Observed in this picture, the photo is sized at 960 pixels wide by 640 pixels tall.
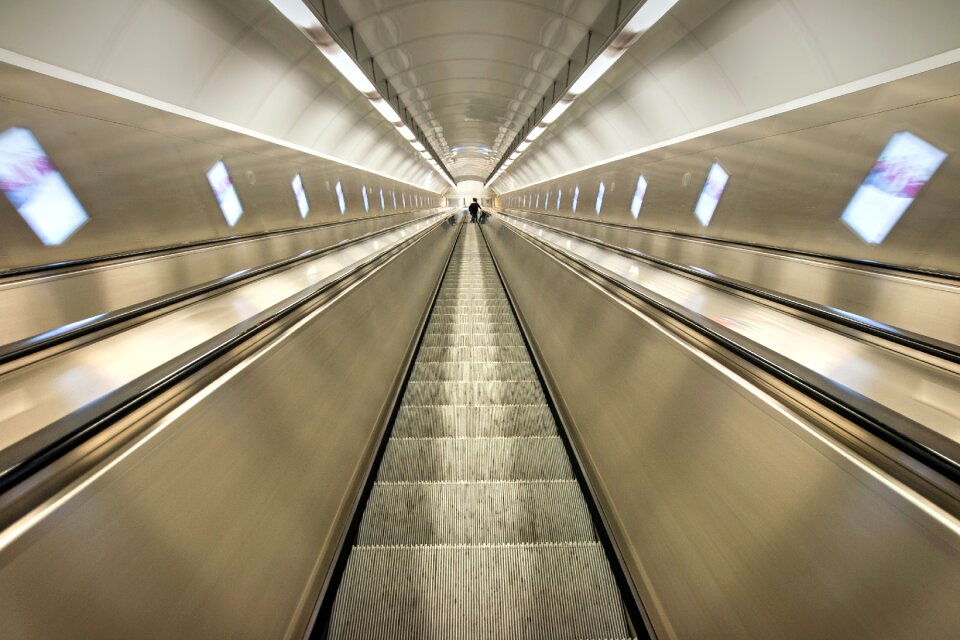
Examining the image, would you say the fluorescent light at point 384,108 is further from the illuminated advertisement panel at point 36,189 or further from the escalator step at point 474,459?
the escalator step at point 474,459

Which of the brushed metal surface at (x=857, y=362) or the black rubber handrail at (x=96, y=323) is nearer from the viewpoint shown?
the brushed metal surface at (x=857, y=362)

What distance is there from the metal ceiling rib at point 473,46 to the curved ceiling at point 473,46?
0.01 metres

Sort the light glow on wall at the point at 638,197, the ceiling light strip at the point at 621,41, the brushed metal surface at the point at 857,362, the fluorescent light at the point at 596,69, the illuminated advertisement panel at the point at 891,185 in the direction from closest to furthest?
1. the brushed metal surface at the point at 857,362
2. the illuminated advertisement panel at the point at 891,185
3. the ceiling light strip at the point at 621,41
4. the fluorescent light at the point at 596,69
5. the light glow on wall at the point at 638,197

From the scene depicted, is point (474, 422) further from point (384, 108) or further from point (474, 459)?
point (384, 108)

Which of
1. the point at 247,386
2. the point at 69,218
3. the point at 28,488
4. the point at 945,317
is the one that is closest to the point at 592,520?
the point at 247,386

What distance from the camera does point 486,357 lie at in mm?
4469

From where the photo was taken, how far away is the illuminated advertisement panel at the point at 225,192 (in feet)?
19.8

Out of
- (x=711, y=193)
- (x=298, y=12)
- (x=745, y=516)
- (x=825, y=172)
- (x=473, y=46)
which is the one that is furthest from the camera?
(x=473, y=46)

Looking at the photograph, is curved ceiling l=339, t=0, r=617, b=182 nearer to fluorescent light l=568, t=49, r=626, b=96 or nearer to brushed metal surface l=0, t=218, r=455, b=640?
fluorescent light l=568, t=49, r=626, b=96

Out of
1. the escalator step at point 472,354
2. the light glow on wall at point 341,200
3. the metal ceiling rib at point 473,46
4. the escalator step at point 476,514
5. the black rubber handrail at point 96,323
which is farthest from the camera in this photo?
the light glow on wall at point 341,200

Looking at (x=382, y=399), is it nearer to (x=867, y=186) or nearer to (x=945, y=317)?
(x=945, y=317)

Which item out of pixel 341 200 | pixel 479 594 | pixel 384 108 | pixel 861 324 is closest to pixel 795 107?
pixel 861 324

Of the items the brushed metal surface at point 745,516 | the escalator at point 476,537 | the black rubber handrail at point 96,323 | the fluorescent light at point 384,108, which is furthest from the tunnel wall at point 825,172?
the black rubber handrail at point 96,323

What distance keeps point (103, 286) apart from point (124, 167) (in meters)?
1.89
